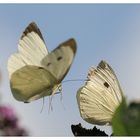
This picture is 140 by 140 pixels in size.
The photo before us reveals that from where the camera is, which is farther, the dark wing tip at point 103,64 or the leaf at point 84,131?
the dark wing tip at point 103,64

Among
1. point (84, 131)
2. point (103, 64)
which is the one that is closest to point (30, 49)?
point (103, 64)

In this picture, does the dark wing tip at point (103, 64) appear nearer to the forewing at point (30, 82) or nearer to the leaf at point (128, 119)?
the forewing at point (30, 82)

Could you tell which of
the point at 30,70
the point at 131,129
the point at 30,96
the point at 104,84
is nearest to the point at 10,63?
the point at 30,96

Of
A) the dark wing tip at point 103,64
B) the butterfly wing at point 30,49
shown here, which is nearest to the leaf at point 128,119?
the dark wing tip at point 103,64

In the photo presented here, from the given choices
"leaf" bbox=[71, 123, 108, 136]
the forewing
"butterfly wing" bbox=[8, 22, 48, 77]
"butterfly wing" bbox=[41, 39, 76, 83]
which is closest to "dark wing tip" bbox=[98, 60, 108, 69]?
"butterfly wing" bbox=[41, 39, 76, 83]

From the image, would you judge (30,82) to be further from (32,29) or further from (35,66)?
(32,29)

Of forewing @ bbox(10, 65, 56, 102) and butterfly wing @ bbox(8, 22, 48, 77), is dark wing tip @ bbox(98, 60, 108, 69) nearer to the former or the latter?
forewing @ bbox(10, 65, 56, 102)

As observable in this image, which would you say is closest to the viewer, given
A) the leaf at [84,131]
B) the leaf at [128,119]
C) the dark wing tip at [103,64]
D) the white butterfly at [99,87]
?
the leaf at [128,119]
